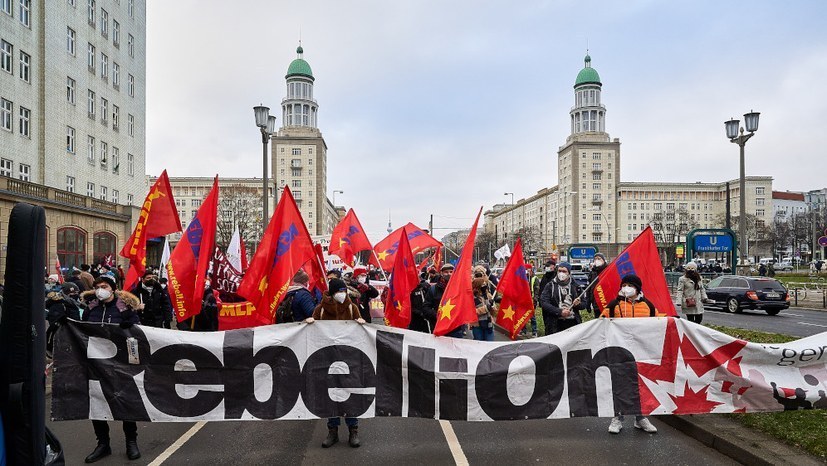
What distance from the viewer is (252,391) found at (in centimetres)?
598

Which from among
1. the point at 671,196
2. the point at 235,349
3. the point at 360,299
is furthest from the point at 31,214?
the point at 671,196

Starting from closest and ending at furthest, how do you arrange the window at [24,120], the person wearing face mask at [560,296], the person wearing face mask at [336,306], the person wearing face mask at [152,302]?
the person wearing face mask at [336,306], the person wearing face mask at [560,296], the person wearing face mask at [152,302], the window at [24,120]

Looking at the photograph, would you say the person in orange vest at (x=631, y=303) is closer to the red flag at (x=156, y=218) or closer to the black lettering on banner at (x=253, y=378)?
the black lettering on banner at (x=253, y=378)

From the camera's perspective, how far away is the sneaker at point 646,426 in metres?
6.48

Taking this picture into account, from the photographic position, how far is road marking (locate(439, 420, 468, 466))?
5.53 metres

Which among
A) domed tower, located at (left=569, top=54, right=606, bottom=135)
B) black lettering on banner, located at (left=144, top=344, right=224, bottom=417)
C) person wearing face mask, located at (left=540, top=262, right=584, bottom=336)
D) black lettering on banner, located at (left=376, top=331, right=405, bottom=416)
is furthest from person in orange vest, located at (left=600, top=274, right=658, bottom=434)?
domed tower, located at (left=569, top=54, right=606, bottom=135)

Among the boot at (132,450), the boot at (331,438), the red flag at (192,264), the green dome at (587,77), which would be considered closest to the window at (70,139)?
the red flag at (192,264)

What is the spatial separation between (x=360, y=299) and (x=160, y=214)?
3937mm

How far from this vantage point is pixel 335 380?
606cm

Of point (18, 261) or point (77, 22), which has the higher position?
point (77, 22)

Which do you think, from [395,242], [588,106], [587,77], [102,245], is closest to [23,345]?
[395,242]

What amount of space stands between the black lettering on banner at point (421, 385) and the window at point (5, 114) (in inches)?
1214

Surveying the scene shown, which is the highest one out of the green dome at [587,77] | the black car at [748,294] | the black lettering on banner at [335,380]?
the green dome at [587,77]

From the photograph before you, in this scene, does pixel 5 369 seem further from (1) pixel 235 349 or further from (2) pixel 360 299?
(2) pixel 360 299
